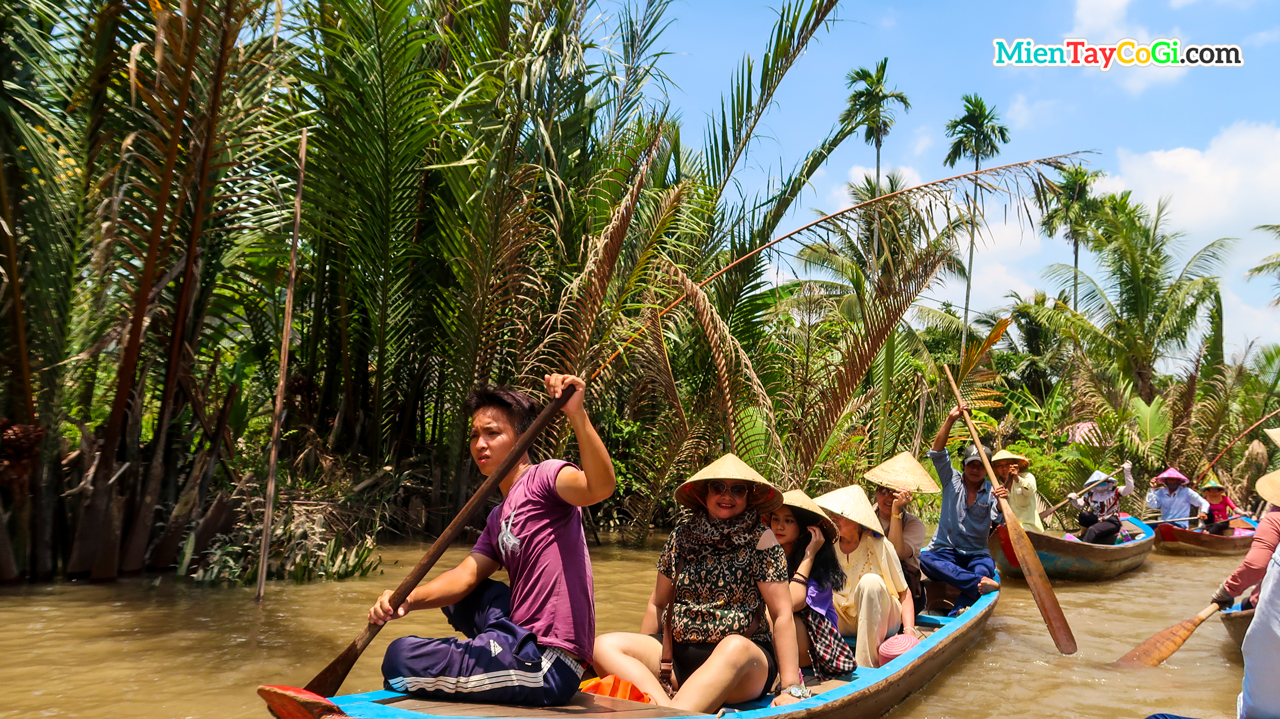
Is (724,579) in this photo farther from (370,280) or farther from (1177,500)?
(1177,500)

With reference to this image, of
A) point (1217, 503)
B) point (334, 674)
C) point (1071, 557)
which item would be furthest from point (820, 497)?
point (1217, 503)

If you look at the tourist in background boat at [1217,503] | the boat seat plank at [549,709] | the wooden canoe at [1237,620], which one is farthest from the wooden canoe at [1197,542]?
the boat seat plank at [549,709]

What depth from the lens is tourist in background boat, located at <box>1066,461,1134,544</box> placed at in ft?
34.0

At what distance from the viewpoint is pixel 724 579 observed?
3566mm

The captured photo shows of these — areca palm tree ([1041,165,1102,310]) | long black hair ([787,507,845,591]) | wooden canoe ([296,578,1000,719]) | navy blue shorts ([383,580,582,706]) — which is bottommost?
wooden canoe ([296,578,1000,719])

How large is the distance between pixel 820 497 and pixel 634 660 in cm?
163

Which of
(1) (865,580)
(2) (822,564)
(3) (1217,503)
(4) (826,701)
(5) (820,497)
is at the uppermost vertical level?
(5) (820,497)

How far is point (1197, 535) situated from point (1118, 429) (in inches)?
163

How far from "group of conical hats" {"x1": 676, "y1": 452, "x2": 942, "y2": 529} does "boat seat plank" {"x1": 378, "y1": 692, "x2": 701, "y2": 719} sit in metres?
0.95

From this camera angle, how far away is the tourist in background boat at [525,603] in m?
2.71

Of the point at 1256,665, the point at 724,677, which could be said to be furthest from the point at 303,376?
the point at 1256,665

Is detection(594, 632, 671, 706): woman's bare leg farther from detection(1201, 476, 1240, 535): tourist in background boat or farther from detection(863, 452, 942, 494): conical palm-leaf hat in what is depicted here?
detection(1201, 476, 1240, 535): tourist in background boat

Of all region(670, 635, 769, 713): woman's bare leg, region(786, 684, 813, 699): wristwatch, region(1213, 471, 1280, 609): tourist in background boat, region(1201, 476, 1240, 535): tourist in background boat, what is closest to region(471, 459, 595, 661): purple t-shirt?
region(670, 635, 769, 713): woman's bare leg

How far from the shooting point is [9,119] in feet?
17.0
